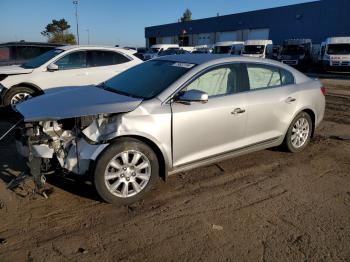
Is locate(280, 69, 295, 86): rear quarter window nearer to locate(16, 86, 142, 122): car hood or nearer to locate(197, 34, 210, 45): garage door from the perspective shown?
locate(16, 86, 142, 122): car hood

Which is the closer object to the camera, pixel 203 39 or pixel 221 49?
pixel 221 49

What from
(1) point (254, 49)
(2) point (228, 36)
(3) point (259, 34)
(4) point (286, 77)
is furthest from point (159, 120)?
(2) point (228, 36)

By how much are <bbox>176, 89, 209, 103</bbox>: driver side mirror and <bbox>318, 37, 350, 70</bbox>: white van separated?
22.9 m

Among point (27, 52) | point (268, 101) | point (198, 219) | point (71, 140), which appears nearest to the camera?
point (198, 219)

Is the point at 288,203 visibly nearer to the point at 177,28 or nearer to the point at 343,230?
the point at 343,230

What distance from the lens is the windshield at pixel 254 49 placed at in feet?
94.2

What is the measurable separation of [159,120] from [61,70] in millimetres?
5649

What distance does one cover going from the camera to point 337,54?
80.7ft

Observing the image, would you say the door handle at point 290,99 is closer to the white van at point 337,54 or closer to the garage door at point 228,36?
the white van at point 337,54

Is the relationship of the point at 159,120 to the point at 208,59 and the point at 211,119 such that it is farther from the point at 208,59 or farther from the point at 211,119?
the point at 208,59

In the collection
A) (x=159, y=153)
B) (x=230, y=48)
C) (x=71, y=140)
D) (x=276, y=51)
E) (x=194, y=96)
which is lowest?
(x=159, y=153)

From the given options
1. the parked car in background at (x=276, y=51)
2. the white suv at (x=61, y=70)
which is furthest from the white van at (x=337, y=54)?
the white suv at (x=61, y=70)

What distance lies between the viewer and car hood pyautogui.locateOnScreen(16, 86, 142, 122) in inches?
151

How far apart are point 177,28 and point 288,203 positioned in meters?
64.4
